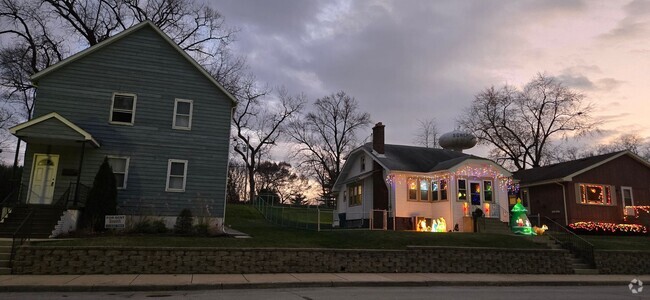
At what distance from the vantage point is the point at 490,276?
16438 millimetres

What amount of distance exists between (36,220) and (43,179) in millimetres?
2945

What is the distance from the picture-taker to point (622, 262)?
19703 millimetres

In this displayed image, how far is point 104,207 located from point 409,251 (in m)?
11.7

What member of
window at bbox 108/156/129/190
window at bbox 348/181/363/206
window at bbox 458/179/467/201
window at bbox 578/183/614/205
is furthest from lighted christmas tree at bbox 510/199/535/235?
window at bbox 108/156/129/190

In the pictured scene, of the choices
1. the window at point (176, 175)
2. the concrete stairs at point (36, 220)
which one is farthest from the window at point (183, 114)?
the concrete stairs at point (36, 220)

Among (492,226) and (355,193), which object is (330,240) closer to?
(492,226)

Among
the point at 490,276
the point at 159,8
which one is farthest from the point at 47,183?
the point at 159,8

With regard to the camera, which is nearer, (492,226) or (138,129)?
(138,129)

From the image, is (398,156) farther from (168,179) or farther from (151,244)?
(151,244)

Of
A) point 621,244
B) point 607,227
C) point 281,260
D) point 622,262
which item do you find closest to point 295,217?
point 281,260

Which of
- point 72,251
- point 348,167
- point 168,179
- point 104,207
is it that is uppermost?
point 348,167

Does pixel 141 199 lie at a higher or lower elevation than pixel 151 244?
higher

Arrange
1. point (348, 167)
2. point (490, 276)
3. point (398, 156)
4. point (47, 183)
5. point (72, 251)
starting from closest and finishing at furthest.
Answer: point (72, 251) < point (490, 276) < point (47, 183) < point (398, 156) < point (348, 167)

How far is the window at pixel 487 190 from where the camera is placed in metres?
26.3
